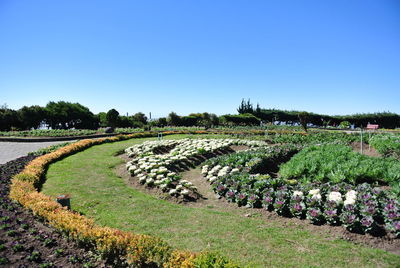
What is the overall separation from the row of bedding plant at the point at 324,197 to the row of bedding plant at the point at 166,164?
969mm

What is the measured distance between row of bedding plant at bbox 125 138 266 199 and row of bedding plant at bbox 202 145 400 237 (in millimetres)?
969

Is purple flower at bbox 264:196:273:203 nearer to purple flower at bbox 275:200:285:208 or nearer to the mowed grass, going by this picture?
purple flower at bbox 275:200:285:208

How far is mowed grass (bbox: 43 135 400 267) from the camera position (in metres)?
3.68

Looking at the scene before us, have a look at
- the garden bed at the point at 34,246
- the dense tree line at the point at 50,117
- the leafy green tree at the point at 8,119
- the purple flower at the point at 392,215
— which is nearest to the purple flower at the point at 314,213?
the purple flower at the point at 392,215

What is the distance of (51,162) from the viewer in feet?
32.9

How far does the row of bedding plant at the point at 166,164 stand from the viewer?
22.9 ft

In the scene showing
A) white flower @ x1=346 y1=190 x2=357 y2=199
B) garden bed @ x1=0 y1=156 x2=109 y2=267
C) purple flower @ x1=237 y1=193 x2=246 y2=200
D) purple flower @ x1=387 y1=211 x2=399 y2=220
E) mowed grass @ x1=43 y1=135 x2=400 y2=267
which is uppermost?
white flower @ x1=346 y1=190 x2=357 y2=199

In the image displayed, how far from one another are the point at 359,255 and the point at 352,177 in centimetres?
326

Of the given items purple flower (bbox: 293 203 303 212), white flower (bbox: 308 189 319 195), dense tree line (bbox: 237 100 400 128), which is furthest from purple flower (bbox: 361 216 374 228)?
dense tree line (bbox: 237 100 400 128)

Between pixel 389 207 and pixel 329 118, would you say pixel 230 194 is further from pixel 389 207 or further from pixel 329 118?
pixel 329 118

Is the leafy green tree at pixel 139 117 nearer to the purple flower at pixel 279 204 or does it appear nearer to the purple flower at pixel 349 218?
the purple flower at pixel 279 204

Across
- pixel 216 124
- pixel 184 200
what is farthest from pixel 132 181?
pixel 216 124

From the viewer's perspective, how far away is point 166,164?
9062 millimetres

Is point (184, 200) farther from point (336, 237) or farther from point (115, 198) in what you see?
point (336, 237)
